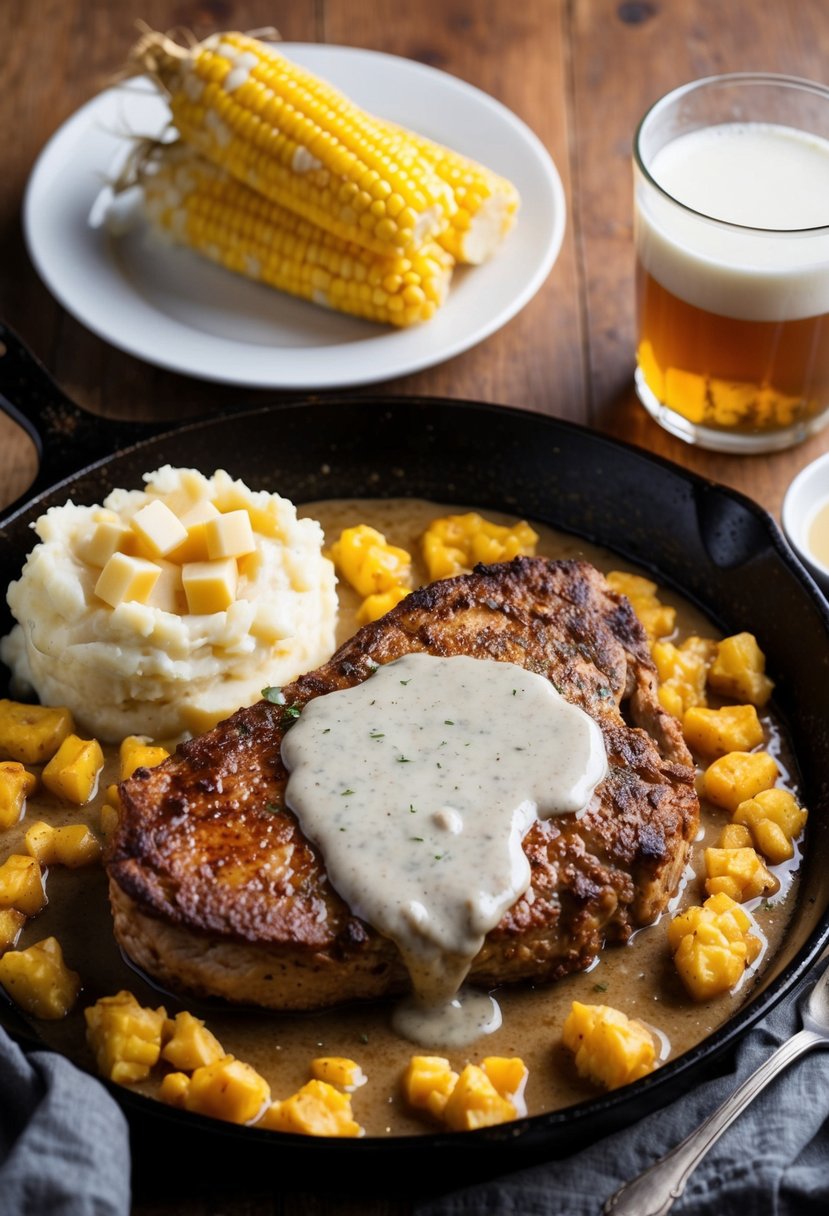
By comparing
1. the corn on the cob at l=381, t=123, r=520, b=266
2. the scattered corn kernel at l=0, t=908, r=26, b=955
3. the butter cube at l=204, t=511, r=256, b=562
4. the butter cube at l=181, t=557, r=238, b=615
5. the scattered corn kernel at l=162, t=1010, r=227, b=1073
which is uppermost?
the corn on the cob at l=381, t=123, r=520, b=266

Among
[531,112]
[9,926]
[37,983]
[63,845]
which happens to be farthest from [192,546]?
[531,112]

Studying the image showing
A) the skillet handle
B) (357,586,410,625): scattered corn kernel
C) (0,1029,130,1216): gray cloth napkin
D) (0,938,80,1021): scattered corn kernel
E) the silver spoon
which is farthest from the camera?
the skillet handle

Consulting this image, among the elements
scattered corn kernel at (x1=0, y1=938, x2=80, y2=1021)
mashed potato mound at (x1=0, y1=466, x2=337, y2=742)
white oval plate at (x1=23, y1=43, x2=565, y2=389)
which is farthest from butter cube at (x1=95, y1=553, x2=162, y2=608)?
white oval plate at (x1=23, y1=43, x2=565, y2=389)

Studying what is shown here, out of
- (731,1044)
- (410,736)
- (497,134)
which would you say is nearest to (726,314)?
(497,134)

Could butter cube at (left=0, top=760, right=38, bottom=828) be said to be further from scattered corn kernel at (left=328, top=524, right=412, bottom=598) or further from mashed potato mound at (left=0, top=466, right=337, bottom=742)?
scattered corn kernel at (left=328, top=524, right=412, bottom=598)

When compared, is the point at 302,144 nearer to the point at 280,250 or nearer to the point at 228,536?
the point at 280,250

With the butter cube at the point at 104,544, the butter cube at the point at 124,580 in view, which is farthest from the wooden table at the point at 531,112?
the butter cube at the point at 124,580
